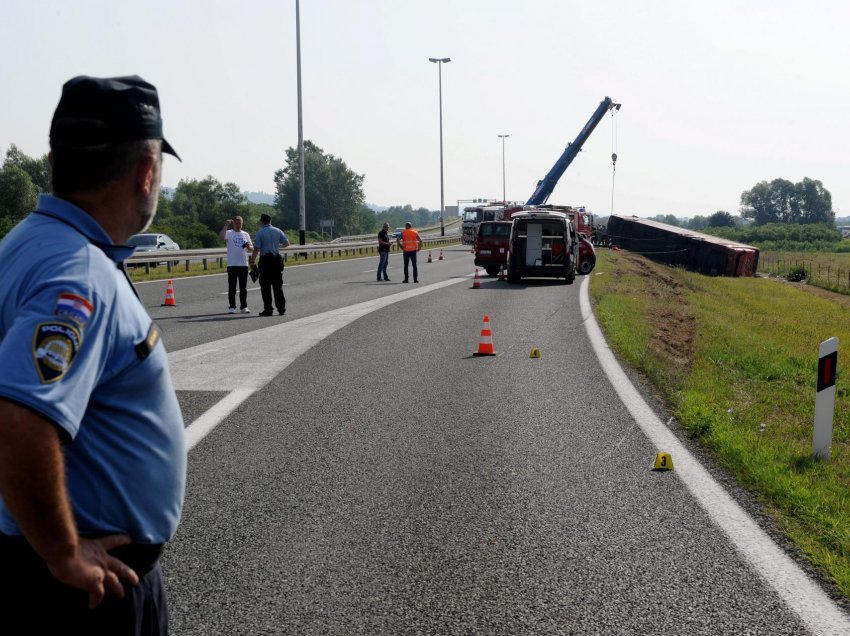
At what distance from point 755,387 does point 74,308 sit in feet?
35.2

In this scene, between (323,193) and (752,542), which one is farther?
(323,193)

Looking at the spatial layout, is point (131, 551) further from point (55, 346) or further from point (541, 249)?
point (541, 249)

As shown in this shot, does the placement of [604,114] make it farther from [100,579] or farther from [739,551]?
[100,579]

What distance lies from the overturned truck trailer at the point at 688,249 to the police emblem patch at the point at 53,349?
41.0 m

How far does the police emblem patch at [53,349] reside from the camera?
193 centimetres

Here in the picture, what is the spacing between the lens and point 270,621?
4.15 m

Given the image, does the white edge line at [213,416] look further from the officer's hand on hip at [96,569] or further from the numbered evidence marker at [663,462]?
the officer's hand on hip at [96,569]

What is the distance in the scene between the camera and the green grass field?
5.99m

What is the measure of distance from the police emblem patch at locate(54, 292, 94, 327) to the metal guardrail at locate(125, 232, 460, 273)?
12628 mm

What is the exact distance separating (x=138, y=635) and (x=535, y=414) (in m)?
6.80

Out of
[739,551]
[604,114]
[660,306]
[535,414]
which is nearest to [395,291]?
[660,306]

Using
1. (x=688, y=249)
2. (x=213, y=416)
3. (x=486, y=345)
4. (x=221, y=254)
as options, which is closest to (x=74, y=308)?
(x=213, y=416)

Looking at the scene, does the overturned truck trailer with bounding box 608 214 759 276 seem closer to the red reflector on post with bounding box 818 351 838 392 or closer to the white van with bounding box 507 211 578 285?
the white van with bounding box 507 211 578 285

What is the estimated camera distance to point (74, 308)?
1.98 meters
